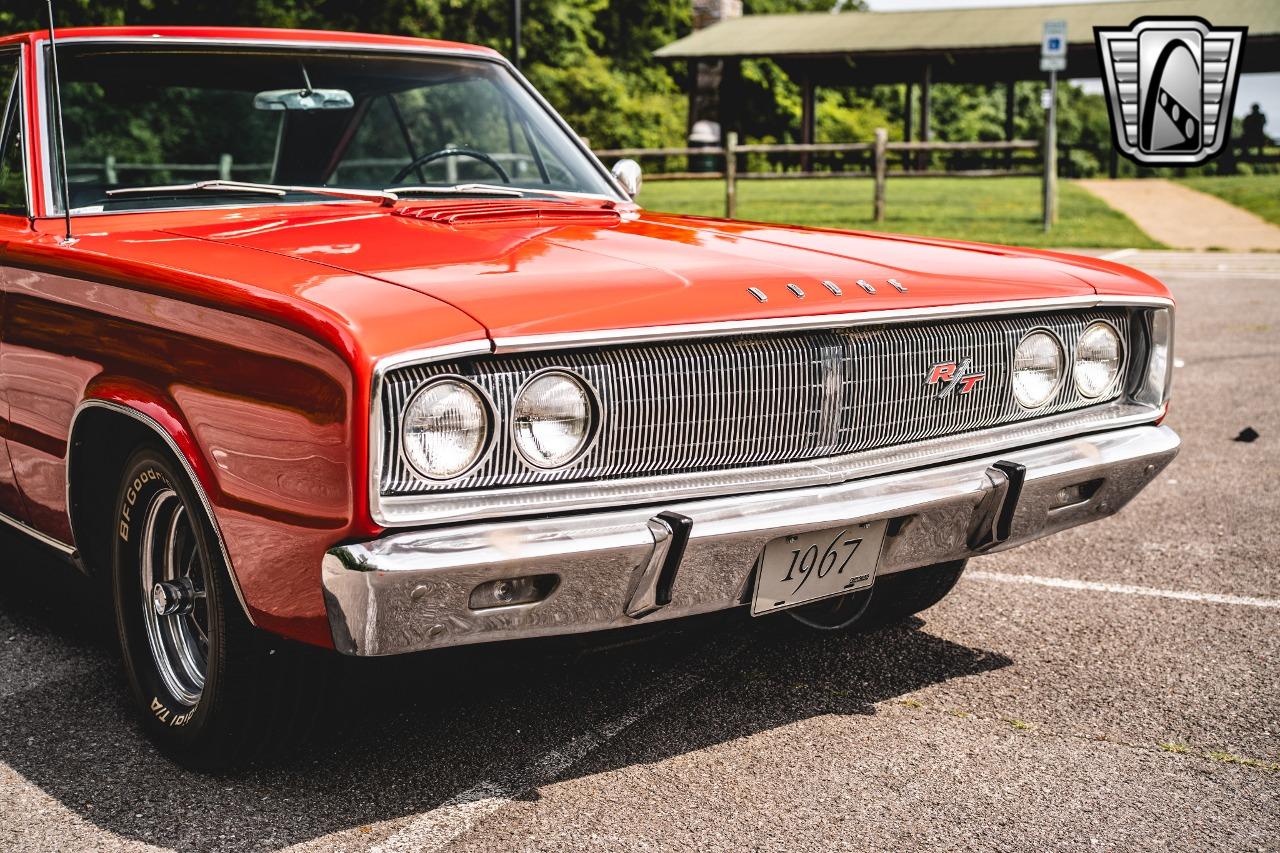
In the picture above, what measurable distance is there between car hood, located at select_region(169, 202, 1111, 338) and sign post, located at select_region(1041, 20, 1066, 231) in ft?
41.2

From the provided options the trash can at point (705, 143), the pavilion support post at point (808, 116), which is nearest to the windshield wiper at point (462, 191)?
the trash can at point (705, 143)

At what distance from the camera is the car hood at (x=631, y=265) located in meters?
2.62

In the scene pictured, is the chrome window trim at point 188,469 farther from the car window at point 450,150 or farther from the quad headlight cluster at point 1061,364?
the quad headlight cluster at point 1061,364

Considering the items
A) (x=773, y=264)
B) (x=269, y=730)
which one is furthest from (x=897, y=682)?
(x=269, y=730)

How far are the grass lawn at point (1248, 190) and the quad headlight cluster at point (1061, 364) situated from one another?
696 inches

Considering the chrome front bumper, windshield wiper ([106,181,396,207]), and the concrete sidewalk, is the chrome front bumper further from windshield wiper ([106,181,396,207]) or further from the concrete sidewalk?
the concrete sidewalk

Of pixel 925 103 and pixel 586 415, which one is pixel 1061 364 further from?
pixel 925 103

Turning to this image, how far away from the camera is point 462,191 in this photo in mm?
3902

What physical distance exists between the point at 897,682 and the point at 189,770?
5.39ft

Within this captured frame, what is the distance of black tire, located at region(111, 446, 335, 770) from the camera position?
2750 millimetres

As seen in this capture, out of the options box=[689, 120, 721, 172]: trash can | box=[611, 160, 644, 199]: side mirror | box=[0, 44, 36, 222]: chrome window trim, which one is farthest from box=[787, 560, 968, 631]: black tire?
box=[689, 120, 721, 172]: trash can

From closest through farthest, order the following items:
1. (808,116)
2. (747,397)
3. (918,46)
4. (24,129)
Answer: (747,397) < (24,129) < (918,46) < (808,116)

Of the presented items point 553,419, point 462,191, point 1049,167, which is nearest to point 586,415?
point 553,419

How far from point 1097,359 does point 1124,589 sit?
3.43 ft
